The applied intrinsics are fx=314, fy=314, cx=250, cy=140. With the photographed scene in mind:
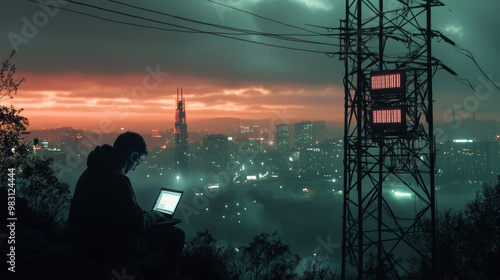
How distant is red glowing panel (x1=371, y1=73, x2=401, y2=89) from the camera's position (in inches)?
440

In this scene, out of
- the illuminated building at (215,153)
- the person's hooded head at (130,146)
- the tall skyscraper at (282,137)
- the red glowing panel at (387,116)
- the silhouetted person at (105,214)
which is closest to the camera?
→ the silhouetted person at (105,214)

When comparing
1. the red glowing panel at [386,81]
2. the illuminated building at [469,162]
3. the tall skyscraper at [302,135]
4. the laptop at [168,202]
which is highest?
the tall skyscraper at [302,135]

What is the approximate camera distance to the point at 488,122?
114m

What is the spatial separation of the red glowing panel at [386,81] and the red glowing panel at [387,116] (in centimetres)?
88

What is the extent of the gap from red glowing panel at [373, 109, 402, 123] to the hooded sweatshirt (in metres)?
10.2

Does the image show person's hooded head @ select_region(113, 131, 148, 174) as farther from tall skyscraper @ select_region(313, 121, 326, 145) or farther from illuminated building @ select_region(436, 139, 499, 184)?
tall skyscraper @ select_region(313, 121, 326, 145)

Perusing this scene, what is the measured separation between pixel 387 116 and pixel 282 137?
154 metres

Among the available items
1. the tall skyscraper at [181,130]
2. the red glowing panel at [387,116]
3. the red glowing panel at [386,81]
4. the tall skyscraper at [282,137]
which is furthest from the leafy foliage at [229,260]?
the tall skyscraper at [282,137]

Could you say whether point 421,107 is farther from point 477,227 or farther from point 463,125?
point 463,125

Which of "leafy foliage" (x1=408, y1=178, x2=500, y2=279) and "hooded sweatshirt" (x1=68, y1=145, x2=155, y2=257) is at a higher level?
"hooded sweatshirt" (x1=68, y1=145, x2=155, y2=257)

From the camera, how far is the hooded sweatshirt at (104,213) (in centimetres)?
299

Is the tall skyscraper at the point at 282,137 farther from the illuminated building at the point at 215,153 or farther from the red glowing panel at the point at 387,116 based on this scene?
the red glowing panel at the point at 387,116

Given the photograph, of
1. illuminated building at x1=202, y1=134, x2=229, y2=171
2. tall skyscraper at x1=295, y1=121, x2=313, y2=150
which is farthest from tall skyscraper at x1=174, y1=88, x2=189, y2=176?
tall skyscraper at x1=295, y1=121, x2=313, y2=150

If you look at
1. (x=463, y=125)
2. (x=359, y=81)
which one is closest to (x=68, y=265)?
(x=359, y=81)
